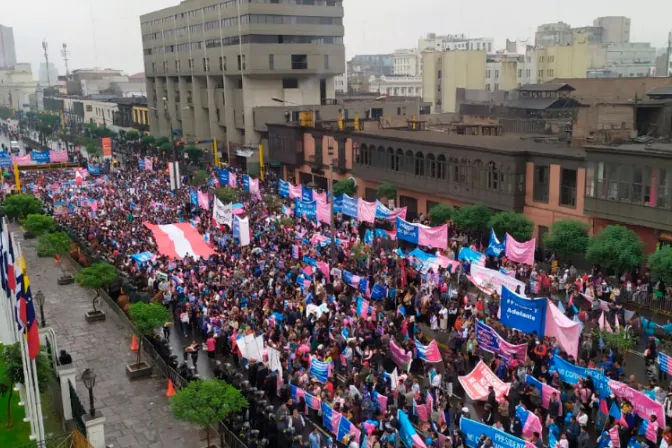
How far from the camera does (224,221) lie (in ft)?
119

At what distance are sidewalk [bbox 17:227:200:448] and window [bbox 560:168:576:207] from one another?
22.0 metres

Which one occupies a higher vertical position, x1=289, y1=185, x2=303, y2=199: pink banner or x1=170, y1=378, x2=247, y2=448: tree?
x1=289, y1=185, x2=303, y2=199: pink banner

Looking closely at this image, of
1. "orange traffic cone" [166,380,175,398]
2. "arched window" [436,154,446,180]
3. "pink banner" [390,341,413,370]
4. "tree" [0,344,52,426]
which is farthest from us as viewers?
"arched window" [436,154,446,180]

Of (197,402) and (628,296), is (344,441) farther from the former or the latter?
(628,296)

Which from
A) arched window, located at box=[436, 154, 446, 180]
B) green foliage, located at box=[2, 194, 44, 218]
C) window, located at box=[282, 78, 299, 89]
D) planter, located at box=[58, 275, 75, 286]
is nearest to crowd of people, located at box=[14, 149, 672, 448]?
planter, located at box=[58, 275, 75, 286]

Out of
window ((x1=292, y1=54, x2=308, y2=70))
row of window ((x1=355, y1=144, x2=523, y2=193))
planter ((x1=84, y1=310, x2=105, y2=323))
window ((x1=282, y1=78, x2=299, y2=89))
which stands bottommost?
planter ((x1=84, y1=310, x2=105, y2=323))

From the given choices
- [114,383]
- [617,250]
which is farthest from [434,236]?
[114,383]

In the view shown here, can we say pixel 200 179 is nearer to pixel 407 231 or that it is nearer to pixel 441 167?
pixel 441 167

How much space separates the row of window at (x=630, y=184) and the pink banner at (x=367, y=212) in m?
10.3

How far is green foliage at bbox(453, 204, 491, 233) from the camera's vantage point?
116ft

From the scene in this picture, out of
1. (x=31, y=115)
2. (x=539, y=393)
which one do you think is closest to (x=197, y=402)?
(x=539, y=393)

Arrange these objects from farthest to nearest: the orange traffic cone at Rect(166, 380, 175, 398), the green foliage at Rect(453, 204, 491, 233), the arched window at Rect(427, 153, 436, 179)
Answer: the arched window at Rect(427, 153, 436, 179)
the green foliage at Rect(453, 204, 491, 233)
the orange traffic cone at Rect(166, 380, 175, 398)

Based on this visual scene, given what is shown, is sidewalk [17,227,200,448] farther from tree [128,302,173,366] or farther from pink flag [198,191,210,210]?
pink flag [198,191,210,210]

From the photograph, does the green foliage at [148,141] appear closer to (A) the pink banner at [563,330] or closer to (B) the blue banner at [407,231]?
(B) the blue banner at [407,231]
